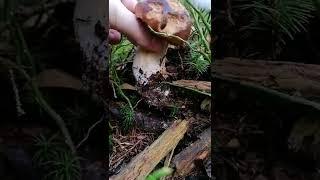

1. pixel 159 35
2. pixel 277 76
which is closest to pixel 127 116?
pixel 159 35

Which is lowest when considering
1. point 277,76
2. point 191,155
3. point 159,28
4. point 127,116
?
point 191,155

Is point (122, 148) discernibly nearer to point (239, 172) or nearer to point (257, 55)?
point (239, 172)

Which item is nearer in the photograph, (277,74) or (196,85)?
(277,74)

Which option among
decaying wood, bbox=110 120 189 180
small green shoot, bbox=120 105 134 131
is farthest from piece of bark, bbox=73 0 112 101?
decaying wood, bbox=110 120 189 180

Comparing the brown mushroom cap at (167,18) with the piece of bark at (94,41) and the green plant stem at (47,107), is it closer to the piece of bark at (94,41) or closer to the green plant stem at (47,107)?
the piece of bark at (94,41)

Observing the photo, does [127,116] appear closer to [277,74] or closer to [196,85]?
[196,85]

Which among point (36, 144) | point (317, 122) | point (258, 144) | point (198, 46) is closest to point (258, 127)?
point (258, 144)

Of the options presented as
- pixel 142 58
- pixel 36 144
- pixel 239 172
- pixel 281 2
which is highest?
pixel 281 2

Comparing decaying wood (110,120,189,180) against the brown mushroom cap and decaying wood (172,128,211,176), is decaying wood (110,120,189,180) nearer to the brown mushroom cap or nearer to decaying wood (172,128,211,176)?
decaying wood (172,128,211,176)
